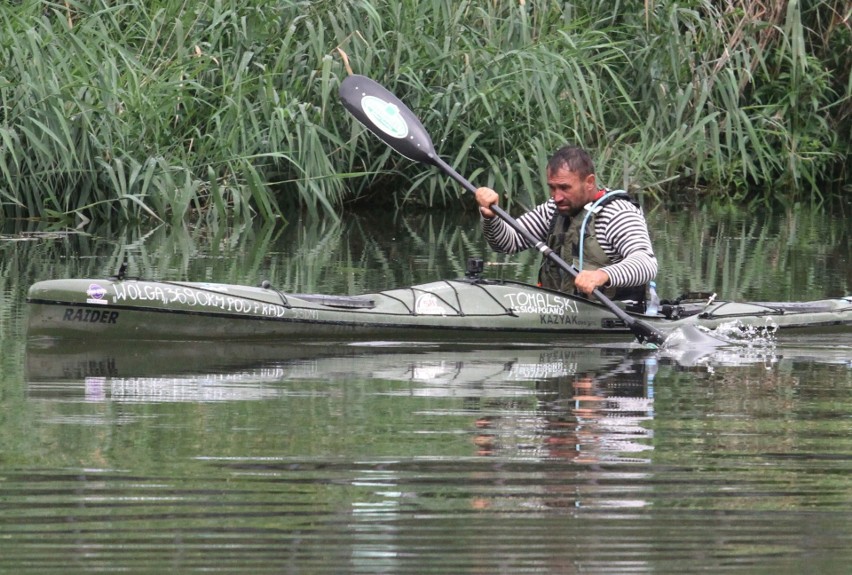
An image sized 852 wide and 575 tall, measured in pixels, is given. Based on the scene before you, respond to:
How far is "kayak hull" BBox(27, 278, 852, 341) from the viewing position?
662cm

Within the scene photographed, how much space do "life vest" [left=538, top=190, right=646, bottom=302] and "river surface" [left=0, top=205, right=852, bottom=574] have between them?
0.95 feet

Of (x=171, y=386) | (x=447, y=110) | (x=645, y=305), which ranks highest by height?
(x=447, y=110)

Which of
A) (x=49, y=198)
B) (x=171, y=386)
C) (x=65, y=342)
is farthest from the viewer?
(x=49, y=198)

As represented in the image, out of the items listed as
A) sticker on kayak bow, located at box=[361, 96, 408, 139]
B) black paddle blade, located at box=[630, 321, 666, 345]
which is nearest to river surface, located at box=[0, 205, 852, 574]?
black paddle blade, located at box=[630, 321, 666, 345]

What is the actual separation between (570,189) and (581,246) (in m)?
0.28

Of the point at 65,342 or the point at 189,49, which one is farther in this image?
the point at 189,49

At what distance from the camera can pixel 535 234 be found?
7.37m

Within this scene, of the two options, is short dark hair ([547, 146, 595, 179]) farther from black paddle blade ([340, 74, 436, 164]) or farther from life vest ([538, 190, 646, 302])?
black paddle blade ([340, 74, 436, 164])

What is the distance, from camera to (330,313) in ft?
22.4

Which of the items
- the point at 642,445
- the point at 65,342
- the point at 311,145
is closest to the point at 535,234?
the point at 65,342

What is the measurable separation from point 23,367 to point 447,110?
5.91 m

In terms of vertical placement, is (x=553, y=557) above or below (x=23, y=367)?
below

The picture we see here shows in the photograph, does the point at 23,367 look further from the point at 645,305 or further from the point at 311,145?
the point at 311,145

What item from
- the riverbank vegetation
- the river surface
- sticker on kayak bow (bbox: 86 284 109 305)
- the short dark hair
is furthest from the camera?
the riverbank vegetation
